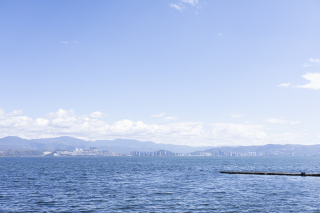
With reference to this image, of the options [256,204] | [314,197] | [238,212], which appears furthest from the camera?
[314,197]

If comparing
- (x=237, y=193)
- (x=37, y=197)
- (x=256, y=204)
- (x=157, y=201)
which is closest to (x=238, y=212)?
(x=256, y=204)

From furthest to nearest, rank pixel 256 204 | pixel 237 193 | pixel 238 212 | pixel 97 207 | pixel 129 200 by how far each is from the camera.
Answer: pixel 237 193
pixel 129 200
pixel 256 204
pixel 97 207
pixel 238 212

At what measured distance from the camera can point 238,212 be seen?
38250mm

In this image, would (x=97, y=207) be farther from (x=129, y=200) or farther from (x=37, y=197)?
(x=37, y=197)

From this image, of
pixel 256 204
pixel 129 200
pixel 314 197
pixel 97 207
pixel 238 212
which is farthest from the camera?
pixel 314 197

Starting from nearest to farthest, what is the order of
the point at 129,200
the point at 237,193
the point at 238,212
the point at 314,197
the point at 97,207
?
1. the point at 238,212
2. the point at 97,207
3. the point at 129,200
4. the point at 314,197
5. the point at 237,193

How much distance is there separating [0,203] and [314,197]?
183ft

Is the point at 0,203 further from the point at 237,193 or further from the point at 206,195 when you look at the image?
the point at 237,193

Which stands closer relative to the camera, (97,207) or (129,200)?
(97,207)

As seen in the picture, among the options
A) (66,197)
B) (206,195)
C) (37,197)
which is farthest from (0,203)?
(206,195)

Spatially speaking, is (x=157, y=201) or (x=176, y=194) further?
(x=176, y=194)

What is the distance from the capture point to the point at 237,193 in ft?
180

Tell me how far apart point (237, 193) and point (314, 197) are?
14.1 meters

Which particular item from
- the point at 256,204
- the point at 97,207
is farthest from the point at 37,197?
the point at 256,204
